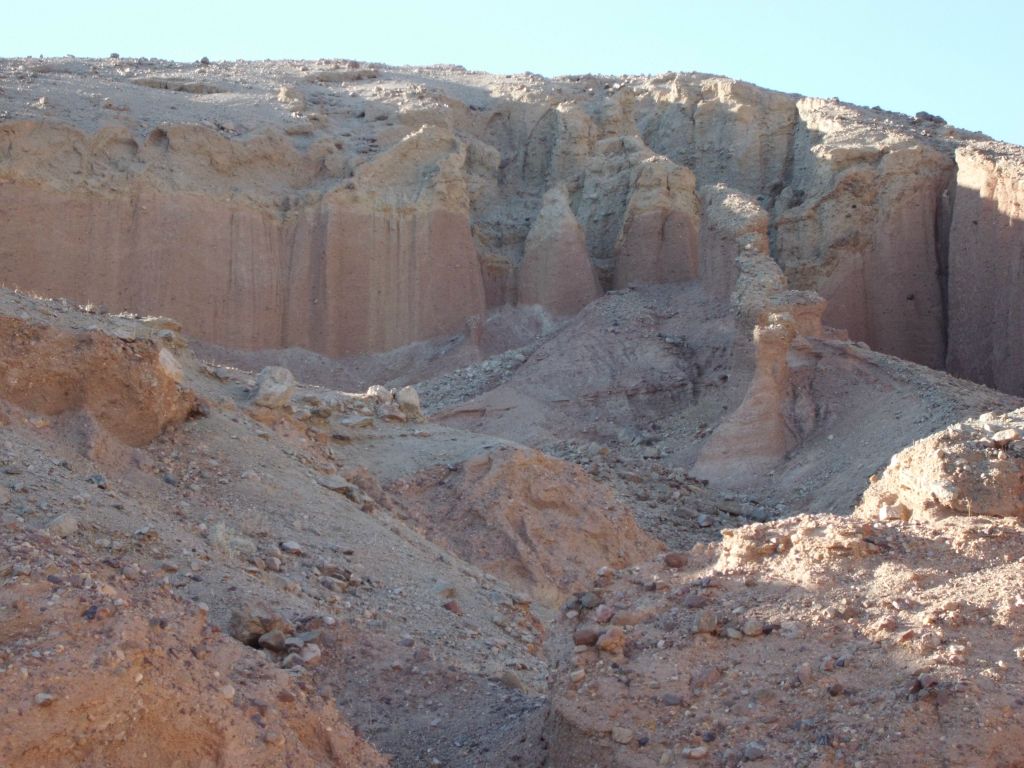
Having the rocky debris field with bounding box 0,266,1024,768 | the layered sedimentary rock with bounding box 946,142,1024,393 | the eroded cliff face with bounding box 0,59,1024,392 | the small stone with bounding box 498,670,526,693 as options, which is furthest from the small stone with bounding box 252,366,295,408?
the layered sedimentary rock with bounding box 946,142,1024,393

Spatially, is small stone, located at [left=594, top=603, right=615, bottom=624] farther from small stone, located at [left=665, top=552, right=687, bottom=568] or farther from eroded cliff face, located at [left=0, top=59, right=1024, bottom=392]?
eroded cliff face, located at [left=0, top=59, right=1024, bottom=392]

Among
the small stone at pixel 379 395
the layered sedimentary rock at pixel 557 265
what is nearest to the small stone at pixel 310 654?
the small stone at pixel 379 395

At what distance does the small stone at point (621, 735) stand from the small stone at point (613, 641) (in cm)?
42

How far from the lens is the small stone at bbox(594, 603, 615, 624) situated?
6.87m

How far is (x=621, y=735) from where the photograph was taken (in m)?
6.30

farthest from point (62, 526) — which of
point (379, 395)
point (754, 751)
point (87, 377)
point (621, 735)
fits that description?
point (379, 395)

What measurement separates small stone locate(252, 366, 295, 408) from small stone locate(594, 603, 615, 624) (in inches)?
306

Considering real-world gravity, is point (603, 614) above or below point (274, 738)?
above

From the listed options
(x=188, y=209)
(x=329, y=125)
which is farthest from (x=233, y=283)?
(x=329, y=125)

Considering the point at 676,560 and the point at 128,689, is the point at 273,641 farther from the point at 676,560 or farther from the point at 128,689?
the point at 676,560

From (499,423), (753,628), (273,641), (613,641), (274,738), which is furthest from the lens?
(499,423)

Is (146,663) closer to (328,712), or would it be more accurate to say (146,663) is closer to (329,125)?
(328,712)

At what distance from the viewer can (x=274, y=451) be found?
494 inches

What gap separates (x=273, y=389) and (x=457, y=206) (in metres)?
13.7
